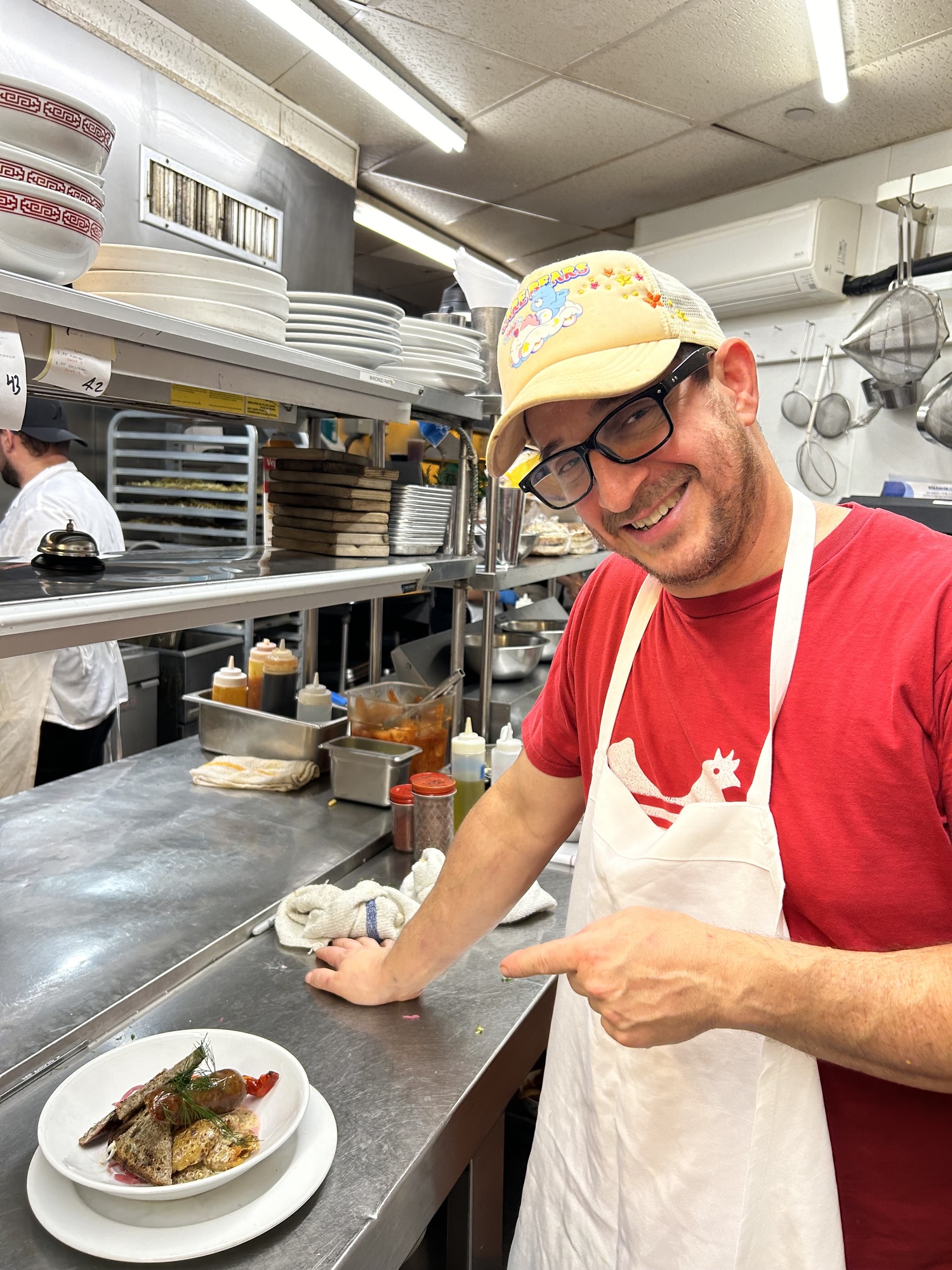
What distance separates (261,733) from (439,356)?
1117 mm

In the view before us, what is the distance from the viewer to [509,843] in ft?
4.32

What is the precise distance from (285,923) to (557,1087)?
0.60 meters

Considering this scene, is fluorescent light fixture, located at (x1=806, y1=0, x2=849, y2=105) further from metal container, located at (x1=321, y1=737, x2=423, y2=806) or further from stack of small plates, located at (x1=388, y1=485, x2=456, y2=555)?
metal container, located at (x1=321, y1=737, x2=423, y2=806)

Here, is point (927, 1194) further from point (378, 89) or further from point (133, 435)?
point (133, 435)

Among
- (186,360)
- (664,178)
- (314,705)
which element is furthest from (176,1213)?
(664,178)

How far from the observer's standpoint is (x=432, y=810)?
1916 mm

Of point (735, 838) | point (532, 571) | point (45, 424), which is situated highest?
point (45, 424)

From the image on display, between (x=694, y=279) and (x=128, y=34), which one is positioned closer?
(x=128, y=34)

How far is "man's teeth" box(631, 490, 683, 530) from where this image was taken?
103 centimetres

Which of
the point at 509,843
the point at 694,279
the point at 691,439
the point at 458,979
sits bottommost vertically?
the point at 458,979

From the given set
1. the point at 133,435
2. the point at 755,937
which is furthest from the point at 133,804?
the point at 133,435

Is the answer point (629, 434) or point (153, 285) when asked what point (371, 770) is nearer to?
point (153, 285)

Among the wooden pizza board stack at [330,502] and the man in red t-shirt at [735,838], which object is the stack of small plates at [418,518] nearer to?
the wooden pizza board stack at [330,502]

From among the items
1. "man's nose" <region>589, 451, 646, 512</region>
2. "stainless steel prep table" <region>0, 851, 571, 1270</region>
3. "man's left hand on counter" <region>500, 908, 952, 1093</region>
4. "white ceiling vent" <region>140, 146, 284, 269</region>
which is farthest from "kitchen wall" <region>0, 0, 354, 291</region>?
"man's left hand on counter" <region>500, 908, 952, 1093</region>
